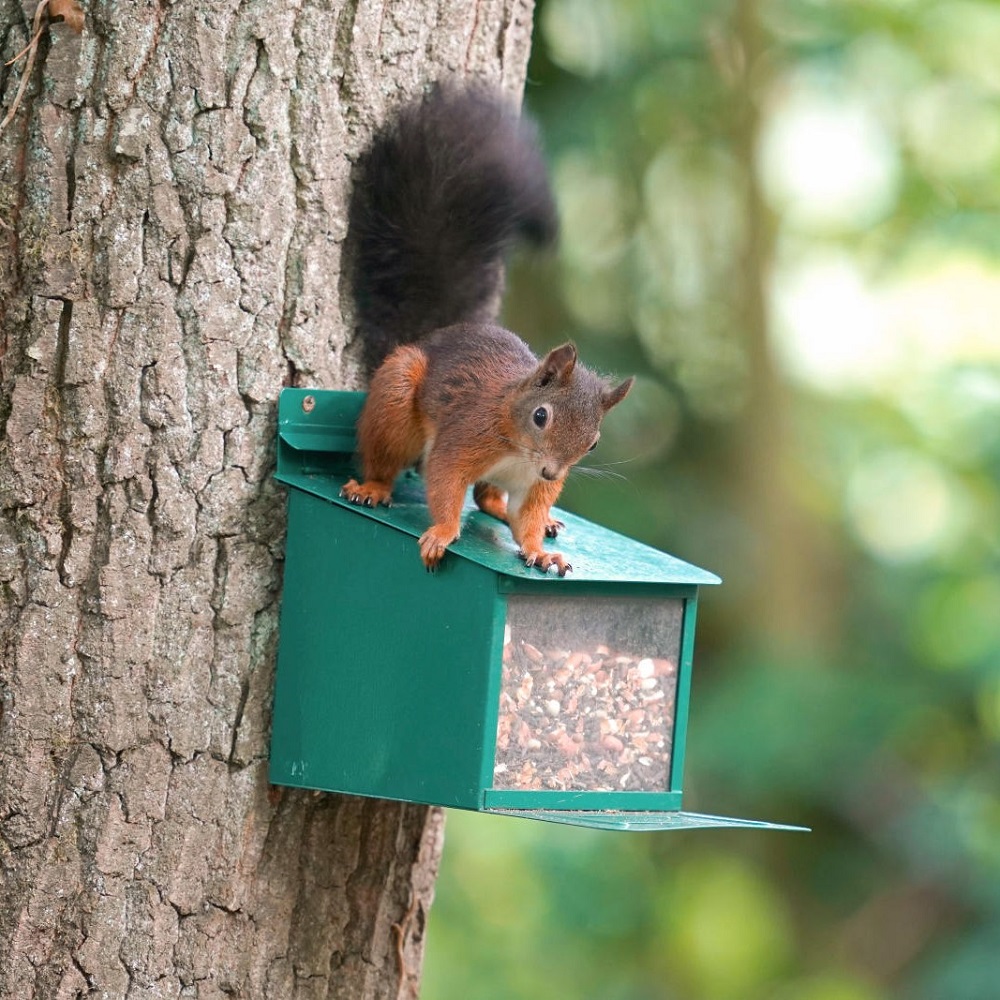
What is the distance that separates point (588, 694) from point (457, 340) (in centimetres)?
60

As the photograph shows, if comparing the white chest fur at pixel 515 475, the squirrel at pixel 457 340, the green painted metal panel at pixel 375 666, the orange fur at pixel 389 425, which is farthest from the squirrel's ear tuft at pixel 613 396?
the green painted metal panel at pixel 375 666

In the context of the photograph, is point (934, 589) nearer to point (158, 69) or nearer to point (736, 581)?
point (736, 581)

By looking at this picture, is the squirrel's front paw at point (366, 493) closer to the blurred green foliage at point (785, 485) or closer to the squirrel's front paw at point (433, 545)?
the squirrel's front paw at point (433, 545)

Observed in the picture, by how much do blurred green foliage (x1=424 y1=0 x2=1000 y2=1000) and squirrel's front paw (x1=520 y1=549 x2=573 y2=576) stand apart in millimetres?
3205

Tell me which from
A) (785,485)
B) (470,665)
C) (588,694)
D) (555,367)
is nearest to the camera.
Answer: (470,665)

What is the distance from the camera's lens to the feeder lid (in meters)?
2.08

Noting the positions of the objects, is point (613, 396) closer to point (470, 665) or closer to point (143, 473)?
point (470, 665)

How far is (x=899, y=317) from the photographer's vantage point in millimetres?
6781

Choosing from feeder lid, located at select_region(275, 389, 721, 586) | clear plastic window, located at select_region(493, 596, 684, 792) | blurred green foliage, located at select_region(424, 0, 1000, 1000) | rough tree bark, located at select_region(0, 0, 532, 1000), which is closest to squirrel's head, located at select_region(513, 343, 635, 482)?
feeder lid, located at select_region(275, 389, 721, 586)

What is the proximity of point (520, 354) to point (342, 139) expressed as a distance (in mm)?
435

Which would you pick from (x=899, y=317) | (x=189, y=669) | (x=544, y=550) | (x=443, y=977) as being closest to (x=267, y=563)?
(x=189, y=669)

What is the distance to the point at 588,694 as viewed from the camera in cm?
209

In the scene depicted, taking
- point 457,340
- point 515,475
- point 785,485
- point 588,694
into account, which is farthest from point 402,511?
point 785,485

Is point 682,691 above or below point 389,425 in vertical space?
below
